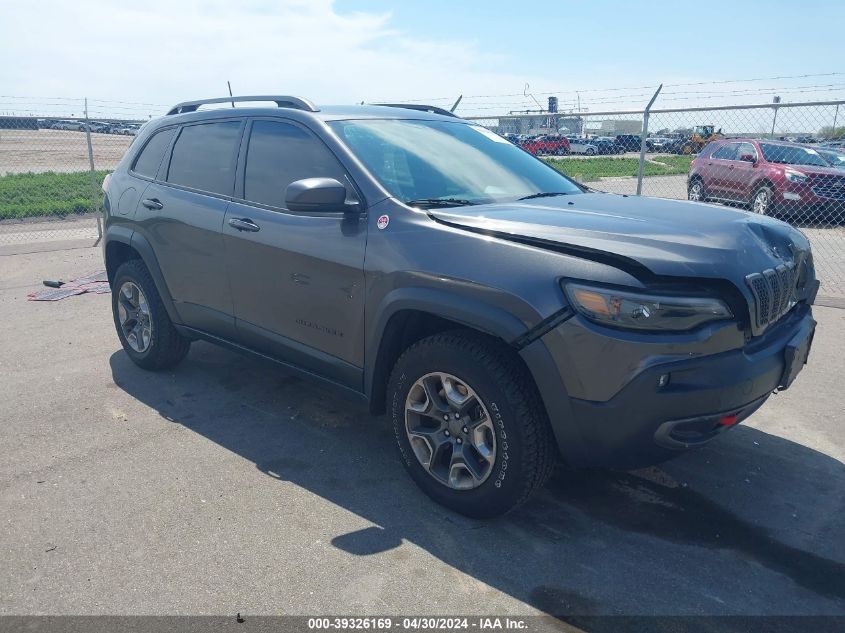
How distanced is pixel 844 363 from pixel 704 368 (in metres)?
3.46

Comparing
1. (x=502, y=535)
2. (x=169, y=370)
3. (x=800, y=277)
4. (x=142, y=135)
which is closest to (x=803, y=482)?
(x=800, y=277)

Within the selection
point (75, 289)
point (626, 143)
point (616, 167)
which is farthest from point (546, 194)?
point (616, 167)

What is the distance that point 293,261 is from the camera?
12.5ft

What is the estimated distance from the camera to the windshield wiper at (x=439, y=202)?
11.4 ft

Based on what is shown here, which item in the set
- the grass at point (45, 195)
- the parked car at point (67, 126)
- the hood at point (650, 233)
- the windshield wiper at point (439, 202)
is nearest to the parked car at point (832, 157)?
the hood at point (650, 233)

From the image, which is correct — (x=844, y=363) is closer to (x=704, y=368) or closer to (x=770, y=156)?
(x=704, y=368)

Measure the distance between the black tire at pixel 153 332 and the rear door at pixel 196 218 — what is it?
289 mm

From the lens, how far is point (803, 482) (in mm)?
3668

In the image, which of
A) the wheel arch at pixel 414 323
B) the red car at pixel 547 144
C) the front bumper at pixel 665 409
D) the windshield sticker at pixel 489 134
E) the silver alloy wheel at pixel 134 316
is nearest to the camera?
the front bumper at pixel 665 409

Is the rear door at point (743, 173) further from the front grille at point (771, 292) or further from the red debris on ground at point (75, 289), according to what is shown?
the red debris on ground at point (75, 289)

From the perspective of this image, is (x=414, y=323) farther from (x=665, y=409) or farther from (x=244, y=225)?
(x=244, y=225)

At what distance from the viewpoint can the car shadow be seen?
2.79 m

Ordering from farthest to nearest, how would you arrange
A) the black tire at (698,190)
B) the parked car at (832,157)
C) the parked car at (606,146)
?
1. the parked car at (606,146)
2. the black tire at (698,190)
3. the parked car at (832,157)

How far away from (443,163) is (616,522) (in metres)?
2.06
